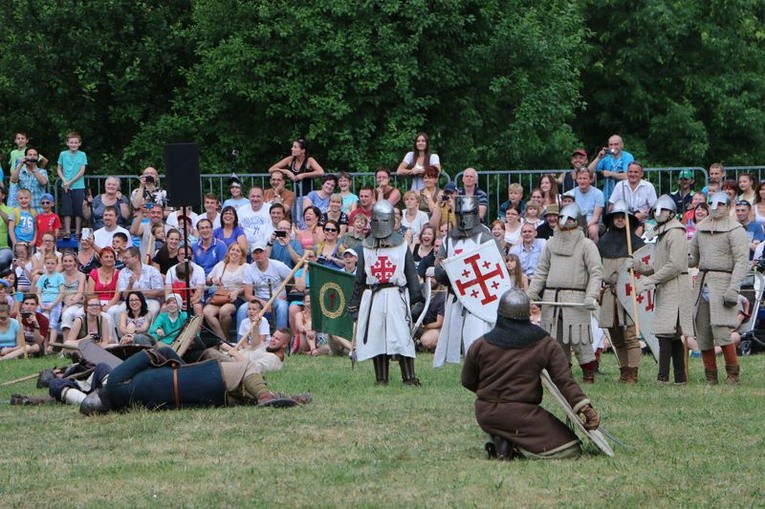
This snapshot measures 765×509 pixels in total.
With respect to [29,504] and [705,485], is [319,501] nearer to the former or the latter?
[29,504]

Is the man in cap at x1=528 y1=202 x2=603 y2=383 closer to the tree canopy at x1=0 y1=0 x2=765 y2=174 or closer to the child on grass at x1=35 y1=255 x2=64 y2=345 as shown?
the child on grass at x1=35 y1=255 x2=64 y2=345

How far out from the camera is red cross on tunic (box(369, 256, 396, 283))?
608 inches

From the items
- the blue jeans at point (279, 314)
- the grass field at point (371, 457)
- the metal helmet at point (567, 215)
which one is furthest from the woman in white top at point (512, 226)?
the grass field at point (371, 457)

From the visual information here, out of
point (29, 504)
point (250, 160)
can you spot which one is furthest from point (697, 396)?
point (250, 160)

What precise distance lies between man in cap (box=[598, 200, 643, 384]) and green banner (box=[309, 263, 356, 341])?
327 centimetres

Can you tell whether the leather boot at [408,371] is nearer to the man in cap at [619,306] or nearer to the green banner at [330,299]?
the man in cap at [619,306]

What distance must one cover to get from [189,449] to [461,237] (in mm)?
5042

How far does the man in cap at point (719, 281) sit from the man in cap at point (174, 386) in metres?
4.43

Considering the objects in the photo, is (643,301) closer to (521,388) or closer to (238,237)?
(521,388)

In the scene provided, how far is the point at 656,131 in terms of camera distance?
105ft

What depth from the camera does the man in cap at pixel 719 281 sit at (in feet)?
49.9

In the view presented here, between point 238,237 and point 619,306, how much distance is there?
6.48 m

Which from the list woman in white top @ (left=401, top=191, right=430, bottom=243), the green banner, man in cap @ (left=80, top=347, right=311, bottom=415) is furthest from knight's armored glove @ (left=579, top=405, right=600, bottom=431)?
woman in white top @ (left=401, top=191, right=430, bottom=243)

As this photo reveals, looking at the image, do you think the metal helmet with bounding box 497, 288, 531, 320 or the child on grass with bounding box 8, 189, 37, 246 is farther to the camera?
the child on grass with bounding box 8, 189, 37, 246
